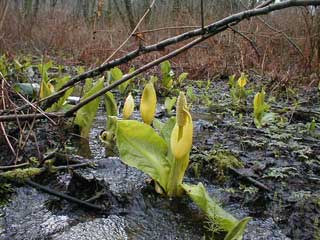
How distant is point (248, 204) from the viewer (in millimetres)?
1558

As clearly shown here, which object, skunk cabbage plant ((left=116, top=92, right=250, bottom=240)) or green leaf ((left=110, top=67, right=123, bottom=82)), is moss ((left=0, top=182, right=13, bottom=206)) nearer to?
skunk cabbage plant ((left=116, top=92, right=250, bottom=240))

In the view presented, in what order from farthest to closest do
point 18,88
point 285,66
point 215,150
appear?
1. point 285,66
2. point 18,88
3. point 215,150

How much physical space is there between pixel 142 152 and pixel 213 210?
1.24 feet

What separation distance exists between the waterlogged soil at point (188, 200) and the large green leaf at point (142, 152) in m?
0.12

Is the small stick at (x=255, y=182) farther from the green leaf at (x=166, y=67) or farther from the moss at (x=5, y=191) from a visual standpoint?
the green leaf at (x=166, y=67)

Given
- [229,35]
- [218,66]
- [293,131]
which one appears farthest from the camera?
[229,35]

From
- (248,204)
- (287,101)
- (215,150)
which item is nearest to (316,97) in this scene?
(287,101)

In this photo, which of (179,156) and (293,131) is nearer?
(179,156)

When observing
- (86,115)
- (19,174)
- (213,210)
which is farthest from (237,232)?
(86,115)

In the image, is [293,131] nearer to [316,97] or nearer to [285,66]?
[316,97]

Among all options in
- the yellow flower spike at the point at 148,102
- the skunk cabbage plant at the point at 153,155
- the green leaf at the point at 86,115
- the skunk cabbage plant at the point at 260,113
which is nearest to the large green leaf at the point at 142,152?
the skunk cabbage plant at the point at 153,155

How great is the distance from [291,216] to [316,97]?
3.10m

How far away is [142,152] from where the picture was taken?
4.96 feet

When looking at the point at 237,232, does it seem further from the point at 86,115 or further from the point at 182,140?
the point at 86,115
